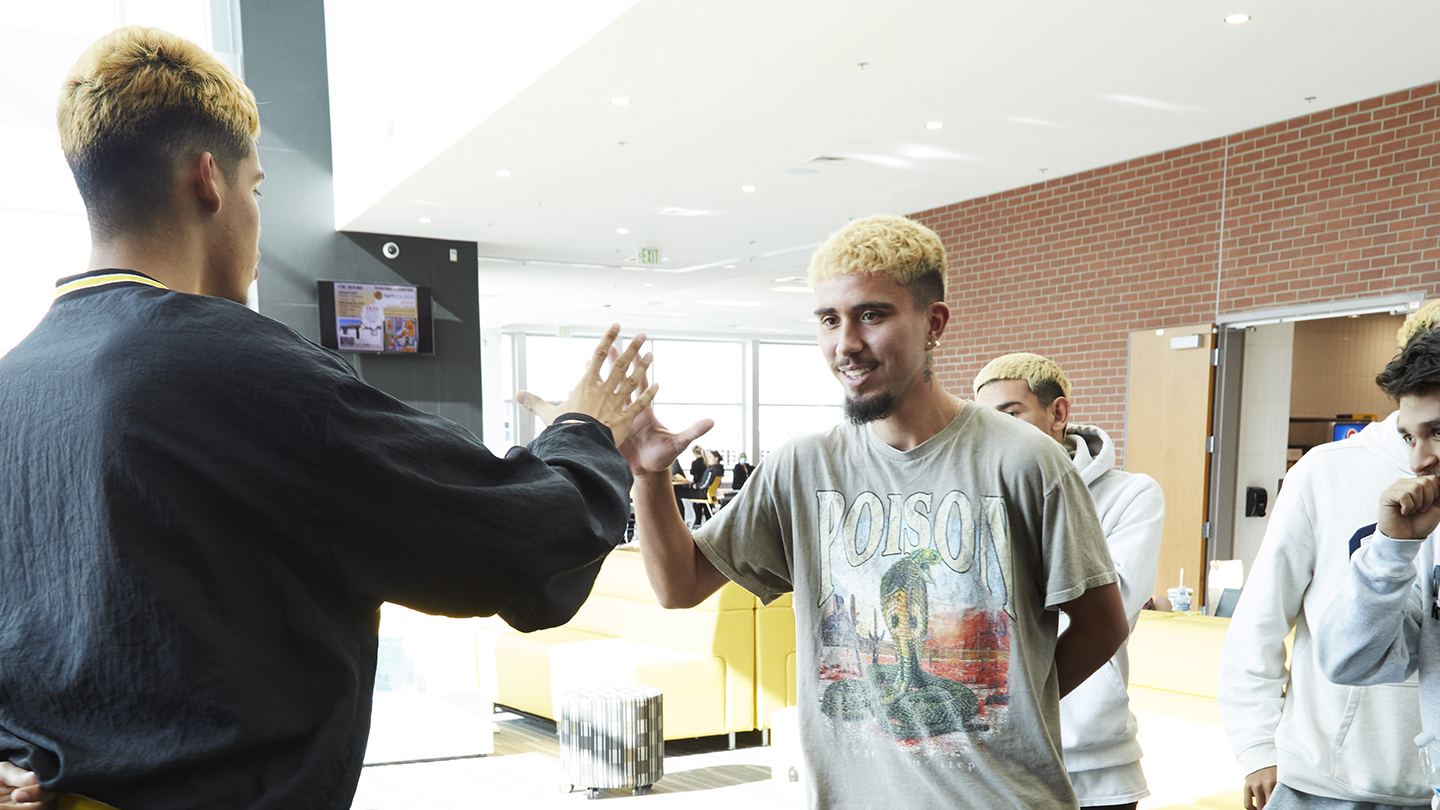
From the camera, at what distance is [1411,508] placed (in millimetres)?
1330

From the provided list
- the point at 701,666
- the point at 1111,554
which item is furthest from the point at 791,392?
the point at 1111,554

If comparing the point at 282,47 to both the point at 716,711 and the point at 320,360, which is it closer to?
the point at 716,711

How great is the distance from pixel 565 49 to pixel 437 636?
3350 mm

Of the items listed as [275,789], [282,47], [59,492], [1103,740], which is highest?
[282,47]

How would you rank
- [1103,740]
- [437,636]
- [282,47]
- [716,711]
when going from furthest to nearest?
[282,47] < [437,636] < [716,711] < [1103,740]

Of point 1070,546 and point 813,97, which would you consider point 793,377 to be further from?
point 1070,546

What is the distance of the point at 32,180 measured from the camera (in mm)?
7371

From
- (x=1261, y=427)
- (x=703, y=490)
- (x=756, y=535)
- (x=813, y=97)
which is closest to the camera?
(x=756, y=535)

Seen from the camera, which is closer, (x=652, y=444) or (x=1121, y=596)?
(x=652, y=444)

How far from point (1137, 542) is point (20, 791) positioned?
77.8 inches

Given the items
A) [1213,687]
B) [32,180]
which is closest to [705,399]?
[32,180]

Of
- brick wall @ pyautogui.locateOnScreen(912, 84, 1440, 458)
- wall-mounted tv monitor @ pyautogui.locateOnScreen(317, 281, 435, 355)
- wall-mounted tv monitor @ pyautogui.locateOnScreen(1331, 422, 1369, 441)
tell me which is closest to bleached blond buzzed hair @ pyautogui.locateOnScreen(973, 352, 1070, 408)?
brick wall @ pyautogui.locateOnScreen(912, 84, 1440, 458)

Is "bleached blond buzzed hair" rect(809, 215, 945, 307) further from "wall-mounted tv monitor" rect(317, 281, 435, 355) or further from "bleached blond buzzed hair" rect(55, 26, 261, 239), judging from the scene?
"wall-mounted tv monitor" rect(317, 281, 435, 355)

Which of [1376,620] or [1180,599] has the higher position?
[1376,620]
